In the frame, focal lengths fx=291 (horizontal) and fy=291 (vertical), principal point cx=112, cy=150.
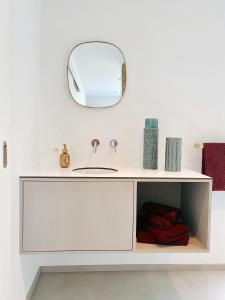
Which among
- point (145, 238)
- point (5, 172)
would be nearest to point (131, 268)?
point (145, 238)

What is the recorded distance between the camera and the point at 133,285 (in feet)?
6.95

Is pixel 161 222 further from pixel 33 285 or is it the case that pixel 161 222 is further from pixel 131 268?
pixel 33 285

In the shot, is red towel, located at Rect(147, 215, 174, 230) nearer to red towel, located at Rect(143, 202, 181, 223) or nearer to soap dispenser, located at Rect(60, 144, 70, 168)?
red towel, located at Rect(143, 202, 181, 223)

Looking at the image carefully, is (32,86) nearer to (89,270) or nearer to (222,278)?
(89,270)

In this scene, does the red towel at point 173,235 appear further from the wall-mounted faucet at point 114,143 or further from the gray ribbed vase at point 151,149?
the wall-mounted faucet at point 114,143

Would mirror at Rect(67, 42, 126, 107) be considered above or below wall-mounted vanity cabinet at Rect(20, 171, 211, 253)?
above

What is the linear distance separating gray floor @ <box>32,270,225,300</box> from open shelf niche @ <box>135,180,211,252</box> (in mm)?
479

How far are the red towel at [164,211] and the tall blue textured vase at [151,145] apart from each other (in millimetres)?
267

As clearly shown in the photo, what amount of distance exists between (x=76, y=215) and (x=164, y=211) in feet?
1.93

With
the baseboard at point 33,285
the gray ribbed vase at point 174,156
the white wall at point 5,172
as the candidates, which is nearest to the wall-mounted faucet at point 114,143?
the gray ribbed vase at point 174,156

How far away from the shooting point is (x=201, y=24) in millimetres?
2182

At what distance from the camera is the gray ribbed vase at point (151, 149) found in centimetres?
202

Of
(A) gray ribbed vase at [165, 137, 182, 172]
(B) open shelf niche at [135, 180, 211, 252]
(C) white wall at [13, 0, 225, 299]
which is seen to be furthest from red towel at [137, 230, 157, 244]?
(C) white wall at [13, 0, 225, 299]

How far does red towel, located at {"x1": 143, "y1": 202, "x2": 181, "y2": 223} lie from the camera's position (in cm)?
183
